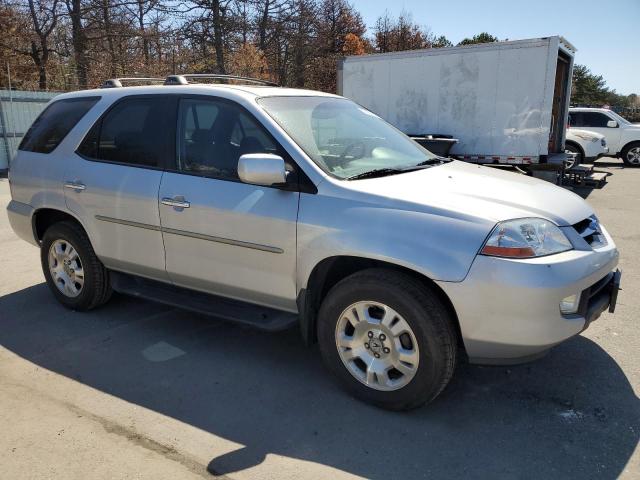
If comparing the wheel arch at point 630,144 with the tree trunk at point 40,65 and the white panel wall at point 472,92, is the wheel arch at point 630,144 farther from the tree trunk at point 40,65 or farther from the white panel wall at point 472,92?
the tree trunk at point 40,65

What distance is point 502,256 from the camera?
8.95 ft

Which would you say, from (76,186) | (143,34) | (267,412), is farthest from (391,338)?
(143,34)

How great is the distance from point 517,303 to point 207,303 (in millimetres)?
2128

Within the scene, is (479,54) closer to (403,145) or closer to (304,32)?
(403,145)

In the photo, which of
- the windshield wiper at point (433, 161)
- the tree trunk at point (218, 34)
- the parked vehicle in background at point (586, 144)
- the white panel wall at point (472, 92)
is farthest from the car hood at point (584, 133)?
the tree trunk at point (218, 34)

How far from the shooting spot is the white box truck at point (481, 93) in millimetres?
10156

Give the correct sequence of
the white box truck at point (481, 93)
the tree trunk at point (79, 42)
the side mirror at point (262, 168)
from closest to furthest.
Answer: the side mirror at point (262, 168)
the white box truck at point (481, 93)
the tree trunk at point (79, 42)

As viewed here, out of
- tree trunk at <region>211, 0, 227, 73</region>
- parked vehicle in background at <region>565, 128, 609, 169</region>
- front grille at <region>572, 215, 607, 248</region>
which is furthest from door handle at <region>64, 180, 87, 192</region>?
tree trunk at <region>211, 0, 227, 73</region>

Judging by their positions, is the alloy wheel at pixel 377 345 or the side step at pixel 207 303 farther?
the side step at pixel 207 303

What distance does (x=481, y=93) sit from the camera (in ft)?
35.2

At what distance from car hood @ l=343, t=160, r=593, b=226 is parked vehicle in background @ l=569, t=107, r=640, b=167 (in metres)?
15.2

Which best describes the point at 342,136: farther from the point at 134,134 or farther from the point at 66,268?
the point at 66,268

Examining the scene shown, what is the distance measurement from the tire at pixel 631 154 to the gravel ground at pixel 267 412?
15247mm

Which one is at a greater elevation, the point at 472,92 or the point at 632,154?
the point at 472,92
